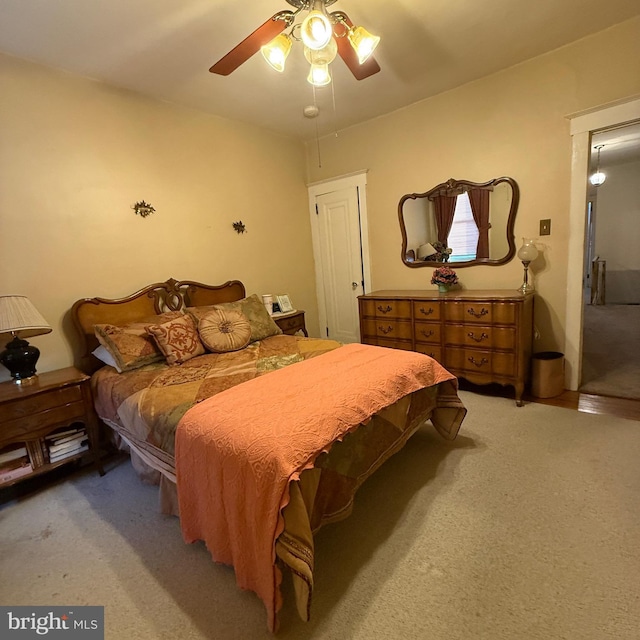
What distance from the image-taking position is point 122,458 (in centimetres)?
258

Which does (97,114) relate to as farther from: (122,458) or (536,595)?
(536,595)

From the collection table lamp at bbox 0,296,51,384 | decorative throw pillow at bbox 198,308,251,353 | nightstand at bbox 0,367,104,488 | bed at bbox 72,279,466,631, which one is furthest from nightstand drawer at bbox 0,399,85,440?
decorative throw pillow at bbox 198,308,251,353

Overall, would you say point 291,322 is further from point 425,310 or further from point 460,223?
point 460,223

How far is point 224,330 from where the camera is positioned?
2.74 m

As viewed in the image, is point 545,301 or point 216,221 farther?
point 216,221

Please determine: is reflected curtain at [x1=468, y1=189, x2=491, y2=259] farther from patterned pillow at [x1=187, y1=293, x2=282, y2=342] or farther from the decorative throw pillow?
the decorative throw pillow

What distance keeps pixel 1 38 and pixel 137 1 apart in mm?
982

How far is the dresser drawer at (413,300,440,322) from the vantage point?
123 inches

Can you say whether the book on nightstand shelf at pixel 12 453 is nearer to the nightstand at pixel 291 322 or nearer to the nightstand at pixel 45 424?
the nightstand at pixel 45 424

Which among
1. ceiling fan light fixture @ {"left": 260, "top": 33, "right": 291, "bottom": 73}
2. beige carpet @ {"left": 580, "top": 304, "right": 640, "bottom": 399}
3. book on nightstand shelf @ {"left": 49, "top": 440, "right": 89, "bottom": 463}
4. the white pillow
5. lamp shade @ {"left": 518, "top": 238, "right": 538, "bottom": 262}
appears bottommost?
beige carpet @ {"left": 580, "top": 304, "right": 640, "bottom": 399}

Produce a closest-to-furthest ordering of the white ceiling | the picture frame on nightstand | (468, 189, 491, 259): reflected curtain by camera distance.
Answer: the white ceiling
(468, 189, 491, 259): reflected curtain
the picture frame on nightstand

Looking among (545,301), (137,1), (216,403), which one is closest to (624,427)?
(545,301)

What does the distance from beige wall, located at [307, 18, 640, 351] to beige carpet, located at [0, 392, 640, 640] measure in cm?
157

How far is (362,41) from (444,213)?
82.8 inches
